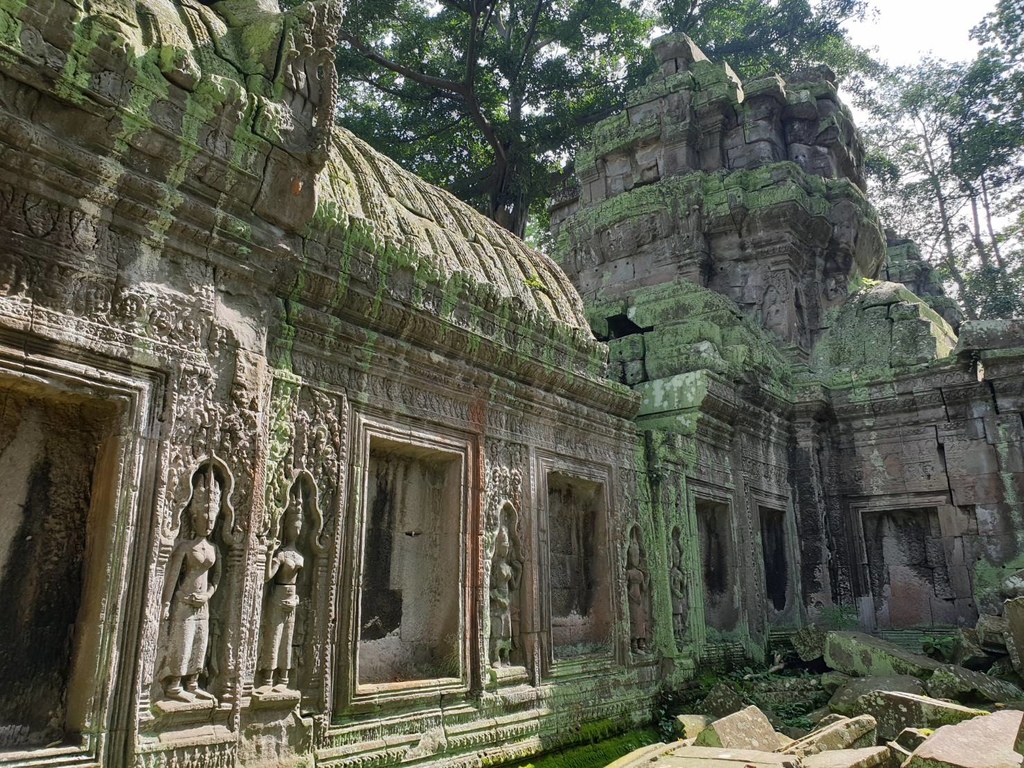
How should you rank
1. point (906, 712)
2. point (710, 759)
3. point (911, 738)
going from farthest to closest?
point (906, 712) < point (911, 738) < point (710, 759)

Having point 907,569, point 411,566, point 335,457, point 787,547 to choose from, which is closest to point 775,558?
point 787,547

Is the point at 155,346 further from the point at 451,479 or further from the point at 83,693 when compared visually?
the point at 451,479

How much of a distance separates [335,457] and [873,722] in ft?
13.5

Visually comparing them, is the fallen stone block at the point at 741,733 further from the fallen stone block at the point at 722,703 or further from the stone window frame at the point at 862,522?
the stone window frame at the point at 862,522

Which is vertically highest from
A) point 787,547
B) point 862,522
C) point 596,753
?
point 862,522

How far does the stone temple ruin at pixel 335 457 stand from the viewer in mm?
3283

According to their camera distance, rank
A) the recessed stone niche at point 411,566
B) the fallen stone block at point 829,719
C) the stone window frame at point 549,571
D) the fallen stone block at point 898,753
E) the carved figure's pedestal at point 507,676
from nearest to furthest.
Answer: the fallen stone block at point 898,753, the recessed stone niche at point 411,566, the carved figure's pedestal at point 507,676, the stone window frame at point 549,571, the fallen stone block at point 829,719

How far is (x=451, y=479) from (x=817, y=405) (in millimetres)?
6190

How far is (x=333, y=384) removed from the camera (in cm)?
455

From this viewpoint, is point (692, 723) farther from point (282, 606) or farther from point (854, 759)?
point (282, 606)

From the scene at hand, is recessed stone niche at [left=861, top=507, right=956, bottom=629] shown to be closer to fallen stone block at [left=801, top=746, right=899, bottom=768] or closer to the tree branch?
fallen stone block at [left=801, top=746, right=899, bottom=768]

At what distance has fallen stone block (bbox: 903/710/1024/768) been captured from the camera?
391 cm

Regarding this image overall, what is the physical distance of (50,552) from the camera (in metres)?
3.37

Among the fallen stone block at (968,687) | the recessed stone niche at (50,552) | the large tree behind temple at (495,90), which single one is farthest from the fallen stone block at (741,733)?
the large tree behind temple at (495,90)
